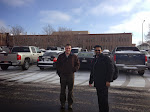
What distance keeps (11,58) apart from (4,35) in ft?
179

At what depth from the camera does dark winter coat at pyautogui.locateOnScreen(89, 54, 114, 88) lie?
324cm

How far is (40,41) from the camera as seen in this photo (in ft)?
180

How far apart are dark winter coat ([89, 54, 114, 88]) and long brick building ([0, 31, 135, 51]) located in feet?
146

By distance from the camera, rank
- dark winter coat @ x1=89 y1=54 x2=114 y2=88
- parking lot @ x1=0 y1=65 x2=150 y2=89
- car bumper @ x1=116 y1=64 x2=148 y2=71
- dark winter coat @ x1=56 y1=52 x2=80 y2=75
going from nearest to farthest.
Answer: dark winter coat @ x1=89 y1=54 x2=114 y2=88
dark winter coat @ x1=56 y1=52 x2=80 y2=75
parking lot @ x1=0 y1=65 x2=150 y2=89
car bumper @ x1=116 y1=64 x2=148 y2=71

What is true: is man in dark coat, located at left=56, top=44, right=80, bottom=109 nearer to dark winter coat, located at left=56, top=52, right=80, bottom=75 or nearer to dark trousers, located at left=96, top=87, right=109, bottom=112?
dark winter coat, located at left=56, top=52, right=80, bottom=75

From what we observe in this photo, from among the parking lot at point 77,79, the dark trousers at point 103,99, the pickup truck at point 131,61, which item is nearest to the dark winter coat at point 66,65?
the dark trousers at point 103,99

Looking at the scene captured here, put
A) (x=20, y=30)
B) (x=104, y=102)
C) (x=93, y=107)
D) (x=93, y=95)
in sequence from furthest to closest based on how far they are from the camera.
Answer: (x=20, y=30), (x=93, y=95), (x=93, y=107), (x=104, y=102)

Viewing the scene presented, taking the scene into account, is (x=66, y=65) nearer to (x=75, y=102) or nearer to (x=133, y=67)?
(x=75, y=102)

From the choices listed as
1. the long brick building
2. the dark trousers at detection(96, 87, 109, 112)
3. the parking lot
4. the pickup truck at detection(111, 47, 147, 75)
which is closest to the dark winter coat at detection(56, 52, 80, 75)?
the dark trousers at detection(96, 87, 109, 112)

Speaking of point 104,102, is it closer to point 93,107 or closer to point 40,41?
point 93,107

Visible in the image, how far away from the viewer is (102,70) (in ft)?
10.9

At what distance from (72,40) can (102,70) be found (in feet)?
159

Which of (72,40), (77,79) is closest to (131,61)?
(77,79)

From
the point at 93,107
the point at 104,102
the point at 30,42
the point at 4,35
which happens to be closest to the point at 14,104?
the point at 93,107
